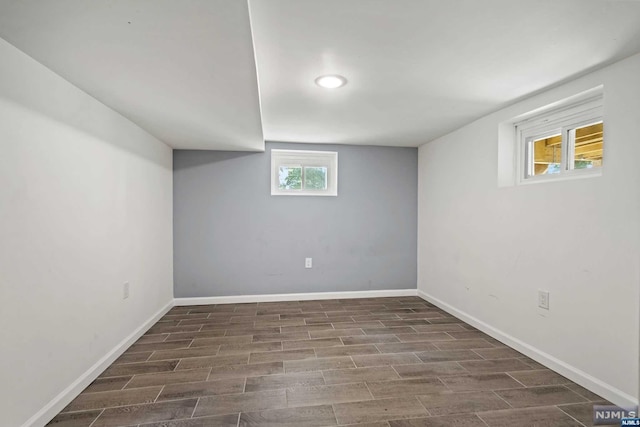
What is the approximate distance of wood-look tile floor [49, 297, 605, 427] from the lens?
164 centimetres

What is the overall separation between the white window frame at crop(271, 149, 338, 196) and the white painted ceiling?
133cm

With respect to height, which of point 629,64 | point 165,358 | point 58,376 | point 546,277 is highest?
point 629,64

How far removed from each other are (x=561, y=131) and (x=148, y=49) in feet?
9.03

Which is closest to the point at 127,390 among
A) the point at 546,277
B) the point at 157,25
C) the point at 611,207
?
the point at 157,25

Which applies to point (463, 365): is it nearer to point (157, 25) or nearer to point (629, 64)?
point (629, 64)

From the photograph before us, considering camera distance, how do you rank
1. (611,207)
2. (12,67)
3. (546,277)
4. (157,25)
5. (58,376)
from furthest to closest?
(546,277), (611,207), (58,376), (12,67), (157,25)

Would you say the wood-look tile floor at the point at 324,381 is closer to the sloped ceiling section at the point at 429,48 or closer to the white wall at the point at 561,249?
the white wall at the point at 561,249

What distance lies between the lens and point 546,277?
85.6 inches

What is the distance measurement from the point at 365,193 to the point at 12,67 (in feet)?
10.9

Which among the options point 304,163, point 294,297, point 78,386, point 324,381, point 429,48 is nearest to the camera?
point 429,48

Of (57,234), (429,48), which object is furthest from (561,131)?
(57,234)

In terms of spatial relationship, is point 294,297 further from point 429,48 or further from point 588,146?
point 588,146
